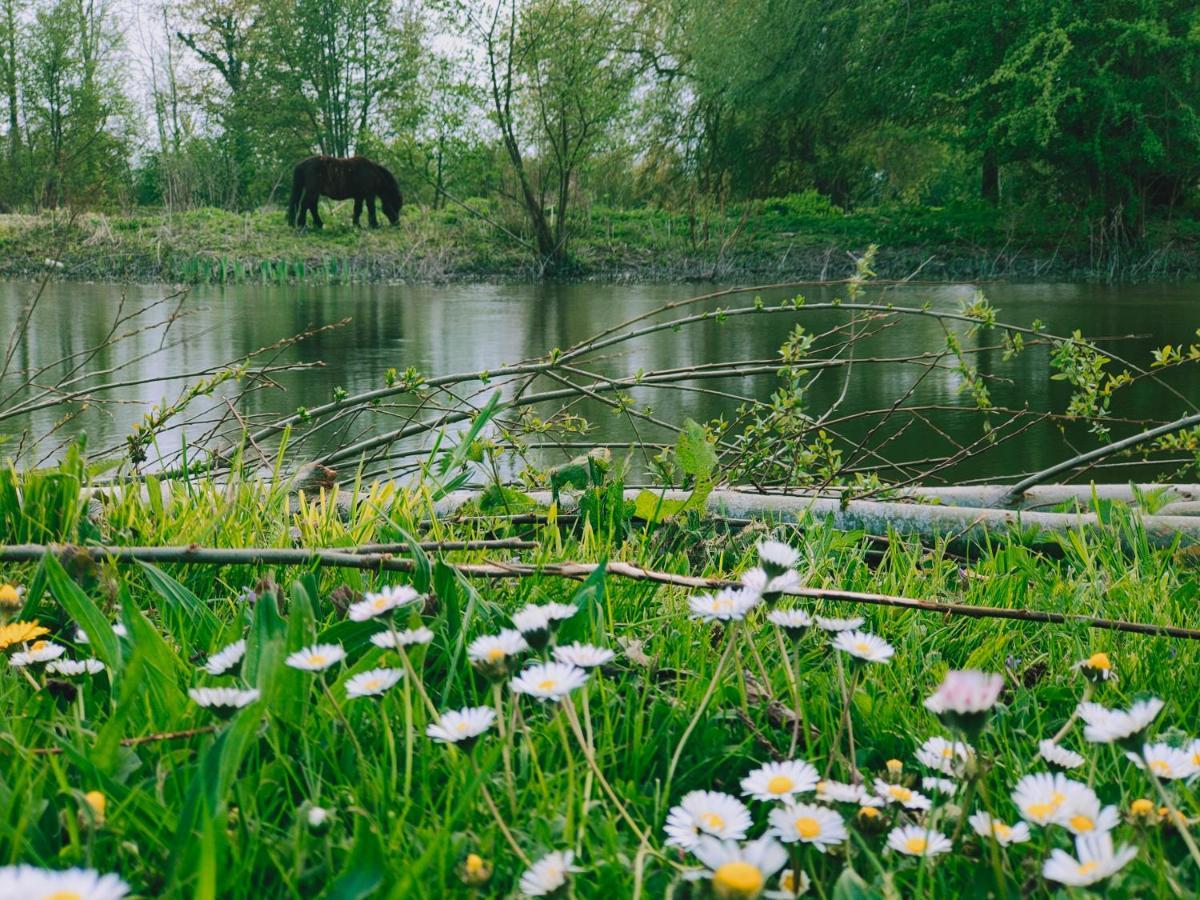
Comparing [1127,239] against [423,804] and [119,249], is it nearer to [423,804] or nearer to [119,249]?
[119,249]

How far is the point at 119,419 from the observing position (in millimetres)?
3947

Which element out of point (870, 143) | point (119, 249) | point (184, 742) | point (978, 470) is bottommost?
point (978, 470)

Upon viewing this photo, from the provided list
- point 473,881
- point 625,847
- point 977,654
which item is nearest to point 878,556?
point 977,654

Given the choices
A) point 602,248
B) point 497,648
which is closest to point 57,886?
point 497,648

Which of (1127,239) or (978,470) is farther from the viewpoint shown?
(1127,239)

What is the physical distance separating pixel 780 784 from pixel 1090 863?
0.74 ft

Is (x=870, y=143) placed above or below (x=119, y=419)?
above

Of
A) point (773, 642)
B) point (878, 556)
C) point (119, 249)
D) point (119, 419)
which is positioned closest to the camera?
point (773, 642)

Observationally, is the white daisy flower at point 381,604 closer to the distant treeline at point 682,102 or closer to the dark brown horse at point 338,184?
the distant treeline at point 682,102

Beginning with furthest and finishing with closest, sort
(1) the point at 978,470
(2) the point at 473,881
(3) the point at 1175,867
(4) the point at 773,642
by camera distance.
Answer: (1) the point at 978,470
(4) the point at 773,642
(3) the point at 1175,867
(2) the point at 473,881

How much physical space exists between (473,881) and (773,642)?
2.34 feet

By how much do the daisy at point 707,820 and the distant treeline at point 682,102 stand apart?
12.2m

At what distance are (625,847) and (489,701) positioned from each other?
28 cm

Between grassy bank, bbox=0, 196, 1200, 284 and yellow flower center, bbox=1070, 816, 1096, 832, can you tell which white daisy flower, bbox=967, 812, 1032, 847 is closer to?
yellow flower center, bbox=1070, 816, 1096, 832
